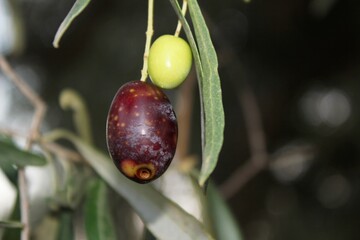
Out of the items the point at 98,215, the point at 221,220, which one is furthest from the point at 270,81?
the point at 98,215

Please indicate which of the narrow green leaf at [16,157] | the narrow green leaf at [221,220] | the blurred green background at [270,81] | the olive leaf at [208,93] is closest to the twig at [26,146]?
the narrow green leaf at [16,157]

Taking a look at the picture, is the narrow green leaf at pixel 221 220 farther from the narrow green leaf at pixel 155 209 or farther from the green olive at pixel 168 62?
the green olive at pixel 168 62

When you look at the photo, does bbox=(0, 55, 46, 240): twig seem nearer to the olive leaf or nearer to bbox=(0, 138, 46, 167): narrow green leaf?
bbox=(0, 138, 46, 167): narrow green leaf

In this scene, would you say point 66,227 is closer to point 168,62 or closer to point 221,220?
point 221,220

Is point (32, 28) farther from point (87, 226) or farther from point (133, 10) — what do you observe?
point (87, 226)

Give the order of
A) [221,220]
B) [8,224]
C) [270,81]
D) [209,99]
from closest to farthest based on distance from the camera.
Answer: [209,99], [8,224], [221,220], [270,81]

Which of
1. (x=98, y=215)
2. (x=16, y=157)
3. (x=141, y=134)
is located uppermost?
(x=141, y=134)
